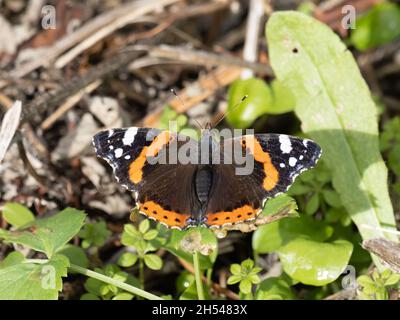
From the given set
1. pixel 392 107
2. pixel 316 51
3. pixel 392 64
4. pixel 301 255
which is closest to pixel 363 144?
pixel 316 51

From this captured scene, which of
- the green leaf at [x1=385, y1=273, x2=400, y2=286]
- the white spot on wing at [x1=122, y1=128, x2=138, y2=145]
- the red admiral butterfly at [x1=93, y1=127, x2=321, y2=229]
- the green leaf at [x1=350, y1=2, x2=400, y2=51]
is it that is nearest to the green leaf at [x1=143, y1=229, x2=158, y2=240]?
the red admiral butterfly at [x1=93, y1=127, x2=321, y2=229]

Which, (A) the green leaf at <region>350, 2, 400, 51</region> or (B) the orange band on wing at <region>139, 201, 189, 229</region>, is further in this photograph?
(A) the green leaf at <region>350, 2, 400, 51</region>

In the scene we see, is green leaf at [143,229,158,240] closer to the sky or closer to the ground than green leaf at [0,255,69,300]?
closer to the ground

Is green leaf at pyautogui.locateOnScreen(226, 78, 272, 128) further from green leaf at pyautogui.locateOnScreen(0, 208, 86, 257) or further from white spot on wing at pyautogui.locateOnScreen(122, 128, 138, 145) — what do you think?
green leaf at pyautogui.locateOnScreen(0, 208, 86, 257)

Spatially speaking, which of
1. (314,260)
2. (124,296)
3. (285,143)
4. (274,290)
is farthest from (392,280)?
(124,296)

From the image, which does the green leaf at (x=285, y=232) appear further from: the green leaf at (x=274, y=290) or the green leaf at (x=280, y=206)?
the green leaf at (x=280, y=206)
